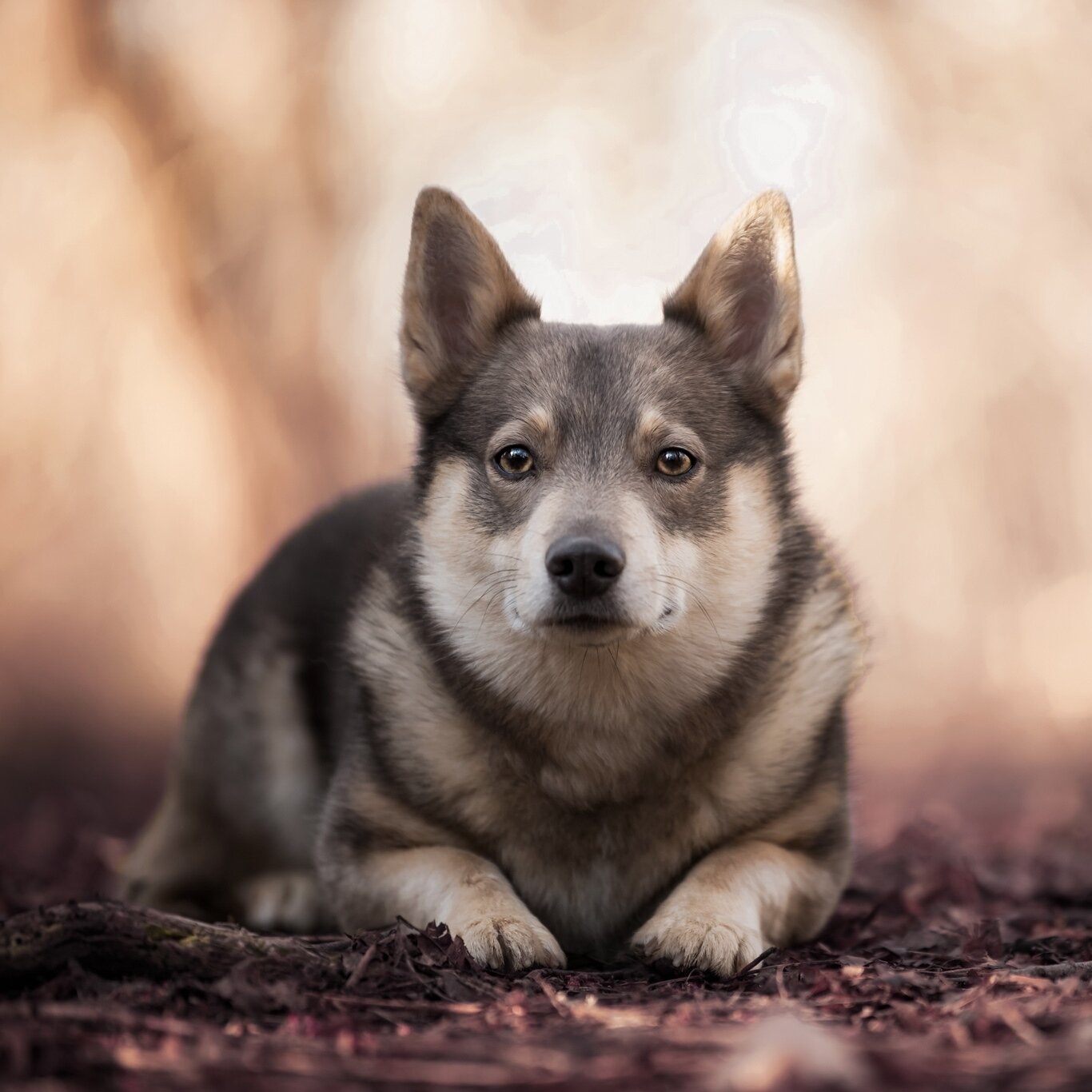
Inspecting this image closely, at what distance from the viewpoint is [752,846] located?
14.9 ft

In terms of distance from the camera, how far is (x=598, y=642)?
4188 millimetres

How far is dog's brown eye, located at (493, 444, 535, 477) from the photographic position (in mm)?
4590

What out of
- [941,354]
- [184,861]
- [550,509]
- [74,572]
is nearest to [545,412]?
[550,509]

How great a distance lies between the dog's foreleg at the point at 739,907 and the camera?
3.95m

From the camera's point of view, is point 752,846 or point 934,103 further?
point 934,103

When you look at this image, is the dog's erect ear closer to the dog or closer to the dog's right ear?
the dog

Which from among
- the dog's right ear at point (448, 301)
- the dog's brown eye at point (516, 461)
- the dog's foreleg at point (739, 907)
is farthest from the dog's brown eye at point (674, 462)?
the dog's foreleg at point (739, 907)

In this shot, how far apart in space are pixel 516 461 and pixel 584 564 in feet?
2.55

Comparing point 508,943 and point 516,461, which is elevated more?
point 516,461

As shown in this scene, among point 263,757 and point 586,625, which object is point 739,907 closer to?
point 586,625

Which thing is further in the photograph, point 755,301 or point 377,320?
point 377,320

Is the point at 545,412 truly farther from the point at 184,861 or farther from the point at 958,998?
the point at 184,861

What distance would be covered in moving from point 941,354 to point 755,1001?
35.6 feet

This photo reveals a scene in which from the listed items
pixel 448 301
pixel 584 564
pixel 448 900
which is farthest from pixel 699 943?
pixel 448 301
